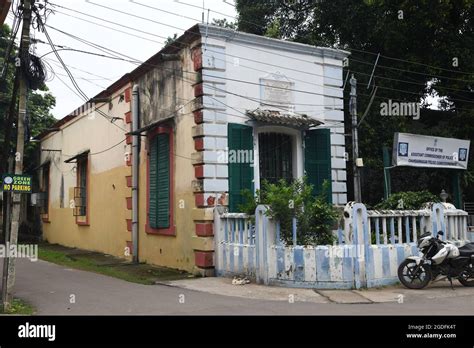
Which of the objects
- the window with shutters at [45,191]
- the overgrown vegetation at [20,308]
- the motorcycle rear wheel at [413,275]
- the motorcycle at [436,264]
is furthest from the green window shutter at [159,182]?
the window with shutters at [45,191]

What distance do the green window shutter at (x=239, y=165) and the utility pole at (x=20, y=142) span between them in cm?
465

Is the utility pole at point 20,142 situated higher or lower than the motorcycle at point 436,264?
higher

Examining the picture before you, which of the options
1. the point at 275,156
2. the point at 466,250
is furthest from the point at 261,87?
the point at 466,250

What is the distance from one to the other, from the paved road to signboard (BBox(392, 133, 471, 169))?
589 cm

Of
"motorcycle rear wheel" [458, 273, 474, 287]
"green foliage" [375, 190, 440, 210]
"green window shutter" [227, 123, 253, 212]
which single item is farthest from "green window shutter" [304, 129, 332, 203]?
"motorcycle rear wheel" [458, 273, 474, 287]

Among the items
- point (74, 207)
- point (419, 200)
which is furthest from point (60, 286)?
point (74, 207)

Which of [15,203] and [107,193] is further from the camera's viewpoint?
[107,193]

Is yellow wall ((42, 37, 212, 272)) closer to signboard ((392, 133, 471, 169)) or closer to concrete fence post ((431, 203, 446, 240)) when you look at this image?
concrete fence post ((431, 203, 446, 240))

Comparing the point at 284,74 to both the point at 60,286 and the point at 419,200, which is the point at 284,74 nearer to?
the point at 419,200

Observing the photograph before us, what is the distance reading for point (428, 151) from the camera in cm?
1531

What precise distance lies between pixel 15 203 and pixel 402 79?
1465 centimetres

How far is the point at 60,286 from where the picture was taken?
11.0m

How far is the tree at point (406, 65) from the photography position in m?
17.8

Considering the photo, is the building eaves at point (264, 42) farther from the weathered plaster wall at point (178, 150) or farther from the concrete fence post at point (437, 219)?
the concrete fence post at point (437, 219)
